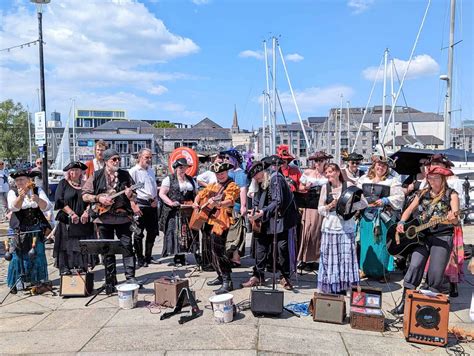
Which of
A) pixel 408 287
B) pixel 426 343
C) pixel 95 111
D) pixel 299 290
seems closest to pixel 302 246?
pixel 299 290

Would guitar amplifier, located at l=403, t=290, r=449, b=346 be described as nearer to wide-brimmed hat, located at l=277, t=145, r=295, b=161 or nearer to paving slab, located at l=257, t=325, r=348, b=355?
paving slab, located at l=257, t=325, r=348, b=355

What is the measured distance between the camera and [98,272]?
668 cm

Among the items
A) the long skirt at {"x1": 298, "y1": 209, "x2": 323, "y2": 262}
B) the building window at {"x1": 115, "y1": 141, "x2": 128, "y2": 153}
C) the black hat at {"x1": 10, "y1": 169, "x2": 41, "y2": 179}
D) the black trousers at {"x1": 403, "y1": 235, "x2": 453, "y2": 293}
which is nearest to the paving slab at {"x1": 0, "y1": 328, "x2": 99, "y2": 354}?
the black hat at {"x1": 10, "y1": 169, "x2": 41, "y2": 179}

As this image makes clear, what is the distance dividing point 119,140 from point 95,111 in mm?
54687

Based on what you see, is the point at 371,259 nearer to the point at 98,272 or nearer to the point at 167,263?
the point at 167,263

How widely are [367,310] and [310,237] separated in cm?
217

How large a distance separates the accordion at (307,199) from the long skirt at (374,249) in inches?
29.9

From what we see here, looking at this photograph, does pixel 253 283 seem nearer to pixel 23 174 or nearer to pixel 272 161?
pixel 272 161

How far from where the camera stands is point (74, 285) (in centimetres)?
531

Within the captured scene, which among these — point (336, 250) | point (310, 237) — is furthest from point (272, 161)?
point (310, 237)

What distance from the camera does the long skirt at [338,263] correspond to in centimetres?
507

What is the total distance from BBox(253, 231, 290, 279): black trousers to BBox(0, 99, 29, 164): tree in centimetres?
6445

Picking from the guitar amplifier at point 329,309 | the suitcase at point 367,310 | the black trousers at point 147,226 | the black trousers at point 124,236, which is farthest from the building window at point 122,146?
the suitcase at point 367,310

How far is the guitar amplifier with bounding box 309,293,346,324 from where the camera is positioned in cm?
433
